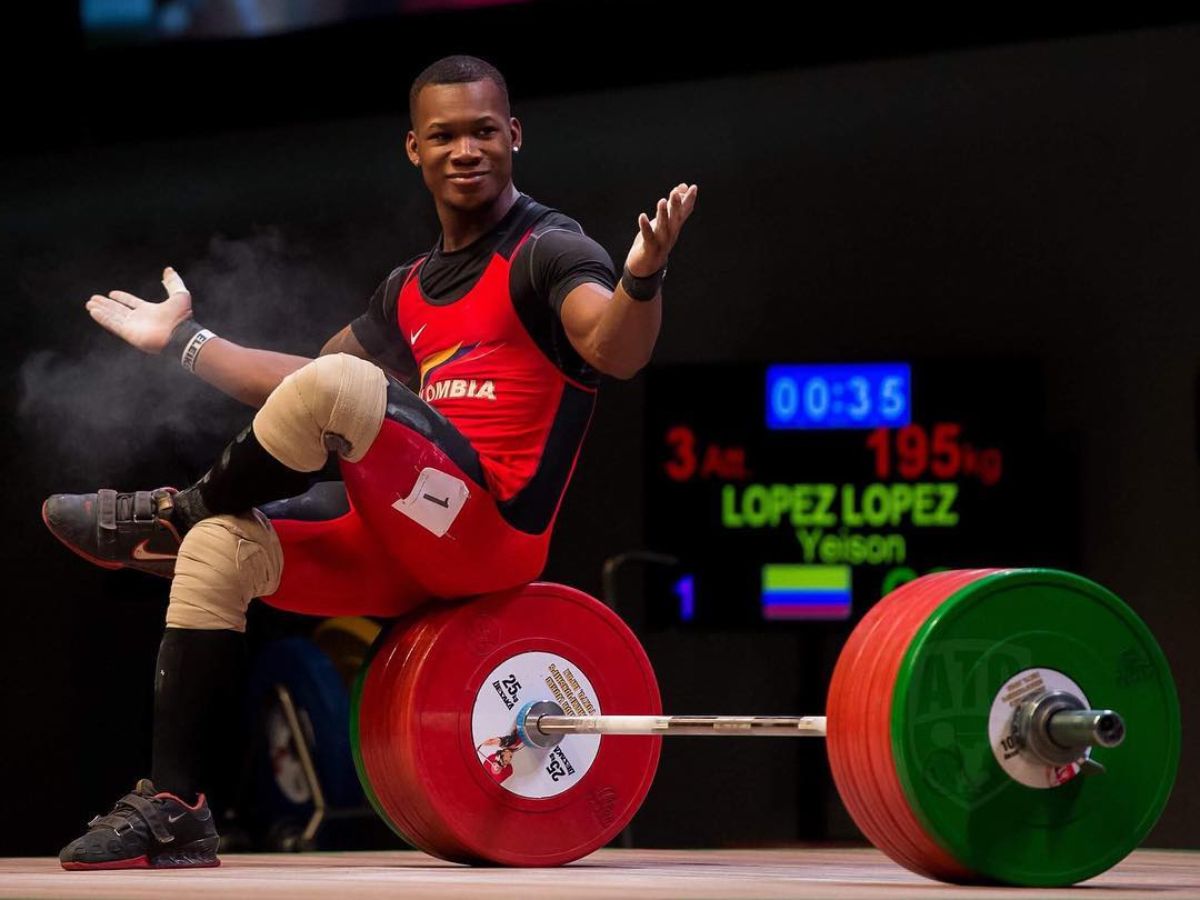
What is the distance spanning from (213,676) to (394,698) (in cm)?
32

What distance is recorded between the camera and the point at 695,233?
6578 mm

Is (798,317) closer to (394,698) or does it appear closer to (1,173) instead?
(1,173)

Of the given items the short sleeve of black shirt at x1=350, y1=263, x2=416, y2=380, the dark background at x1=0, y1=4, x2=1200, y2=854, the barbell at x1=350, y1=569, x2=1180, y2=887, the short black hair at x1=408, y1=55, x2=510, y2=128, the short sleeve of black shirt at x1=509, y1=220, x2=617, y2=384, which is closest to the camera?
the barbell at x1=350, y1=569, x2=1180, y2=887

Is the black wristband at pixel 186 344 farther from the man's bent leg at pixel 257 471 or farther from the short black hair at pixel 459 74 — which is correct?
the short black hair at pixel 459 74

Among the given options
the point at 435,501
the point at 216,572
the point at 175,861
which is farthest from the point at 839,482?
the point at 175,861

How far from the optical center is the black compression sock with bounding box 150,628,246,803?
105 inches

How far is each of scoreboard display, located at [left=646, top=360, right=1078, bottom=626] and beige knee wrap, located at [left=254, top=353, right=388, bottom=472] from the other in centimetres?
306

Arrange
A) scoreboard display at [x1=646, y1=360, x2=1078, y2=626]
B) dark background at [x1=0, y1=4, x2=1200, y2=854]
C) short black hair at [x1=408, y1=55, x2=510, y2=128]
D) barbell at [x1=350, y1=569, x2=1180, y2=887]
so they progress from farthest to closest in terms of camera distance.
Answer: scoreboard display at [x1=646, y1=360, x2=1078, y2=626], dark background at [x1=0, y1=4, x2=1200, y2=854], short black hair at [x1=408, y1=55, x2=510, y2=128], barbell at [x1=350, y1=569, x2=1180, y2=887]

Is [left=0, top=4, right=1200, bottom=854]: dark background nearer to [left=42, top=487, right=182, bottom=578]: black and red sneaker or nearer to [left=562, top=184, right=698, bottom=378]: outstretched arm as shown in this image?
[left=42, top=487, right=182, bottom=578]: black and red sneaker

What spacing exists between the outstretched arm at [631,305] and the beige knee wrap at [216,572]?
1.87 feet

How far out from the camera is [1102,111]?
20.1 ft

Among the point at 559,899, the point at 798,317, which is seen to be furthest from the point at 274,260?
the point at 559,899

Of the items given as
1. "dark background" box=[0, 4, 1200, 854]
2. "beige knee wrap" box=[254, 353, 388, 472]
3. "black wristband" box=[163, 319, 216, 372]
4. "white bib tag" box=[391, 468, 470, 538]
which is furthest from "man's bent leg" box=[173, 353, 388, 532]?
"dark background" box=[0, 4, 1200, 854]

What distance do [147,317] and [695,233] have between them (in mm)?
3780
